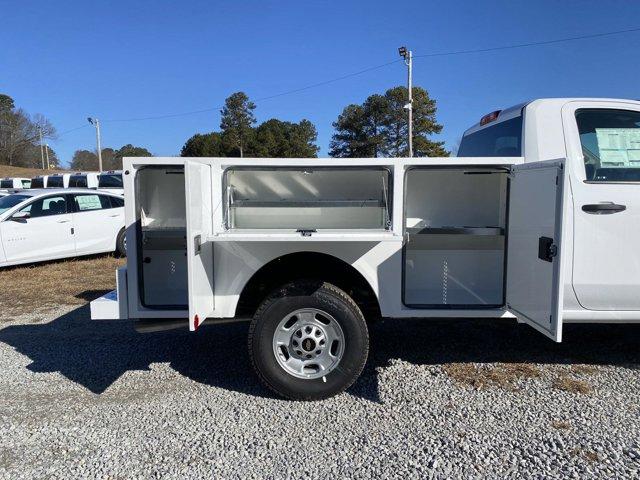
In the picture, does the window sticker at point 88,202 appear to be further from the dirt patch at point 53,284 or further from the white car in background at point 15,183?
the white car in background at point 15,183

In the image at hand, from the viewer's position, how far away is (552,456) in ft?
9.81

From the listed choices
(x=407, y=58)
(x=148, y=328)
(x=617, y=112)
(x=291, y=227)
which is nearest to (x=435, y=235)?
(x=291, y=227)

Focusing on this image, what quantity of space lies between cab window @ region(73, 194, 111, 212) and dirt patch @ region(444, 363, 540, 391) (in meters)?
8.29

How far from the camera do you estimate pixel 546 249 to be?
329cm

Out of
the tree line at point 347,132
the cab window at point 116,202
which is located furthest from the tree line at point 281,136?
the cab window at point 116,202

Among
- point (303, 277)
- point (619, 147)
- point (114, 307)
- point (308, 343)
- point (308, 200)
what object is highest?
point (619, 147)

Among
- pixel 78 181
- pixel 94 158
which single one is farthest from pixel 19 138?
pixel 78 181

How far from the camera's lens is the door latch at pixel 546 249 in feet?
10.5

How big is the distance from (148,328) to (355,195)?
203 cm

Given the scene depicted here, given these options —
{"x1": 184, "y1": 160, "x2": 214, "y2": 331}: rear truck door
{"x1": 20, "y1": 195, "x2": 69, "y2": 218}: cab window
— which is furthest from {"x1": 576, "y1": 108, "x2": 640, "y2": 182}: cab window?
{"x1": 20, "y1": 195, "x2": 69, "y2": 218}: cab window

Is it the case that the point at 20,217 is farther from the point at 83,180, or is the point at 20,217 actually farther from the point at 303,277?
the point at 83,180

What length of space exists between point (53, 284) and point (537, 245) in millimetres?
7225

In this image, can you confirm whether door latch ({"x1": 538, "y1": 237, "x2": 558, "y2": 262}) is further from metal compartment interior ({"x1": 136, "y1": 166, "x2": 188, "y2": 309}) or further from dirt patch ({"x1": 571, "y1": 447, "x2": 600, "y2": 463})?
metal compartment interior ({"x1": 136, "y1": 166, "x2": 188, "y2": 309})

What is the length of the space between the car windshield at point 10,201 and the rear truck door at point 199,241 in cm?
709
